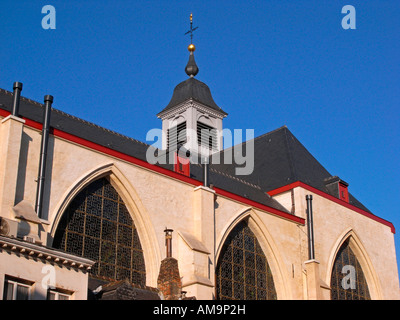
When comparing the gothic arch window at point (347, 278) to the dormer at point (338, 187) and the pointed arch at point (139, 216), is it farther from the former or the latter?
the pointed arch at point (139, 216)

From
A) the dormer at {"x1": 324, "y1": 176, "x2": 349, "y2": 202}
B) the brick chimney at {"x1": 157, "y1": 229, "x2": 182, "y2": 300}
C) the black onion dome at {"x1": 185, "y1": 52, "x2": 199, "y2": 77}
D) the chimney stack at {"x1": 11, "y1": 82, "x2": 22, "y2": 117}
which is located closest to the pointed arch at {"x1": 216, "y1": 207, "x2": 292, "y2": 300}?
the brick chimney at {"x1": 157, "y1": 229, "x2": 182, "y2": 300}

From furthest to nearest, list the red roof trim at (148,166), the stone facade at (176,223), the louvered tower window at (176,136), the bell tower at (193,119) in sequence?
the louvered tower window at (176,136) → the bell tower at (193,119) → the red roof trim at (148,166) → the stone facade at (176,223)

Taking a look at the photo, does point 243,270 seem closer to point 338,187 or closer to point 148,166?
point 148,166

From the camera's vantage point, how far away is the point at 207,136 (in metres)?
40.0

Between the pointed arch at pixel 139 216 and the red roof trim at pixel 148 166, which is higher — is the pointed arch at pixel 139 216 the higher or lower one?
the lower one

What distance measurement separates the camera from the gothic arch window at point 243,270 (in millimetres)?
23719

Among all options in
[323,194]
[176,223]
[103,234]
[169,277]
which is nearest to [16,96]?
[103,234]

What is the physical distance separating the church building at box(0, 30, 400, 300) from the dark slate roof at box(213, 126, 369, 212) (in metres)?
0.06

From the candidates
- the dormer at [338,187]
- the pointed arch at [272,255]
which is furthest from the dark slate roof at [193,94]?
the pointed arch at [272,255]

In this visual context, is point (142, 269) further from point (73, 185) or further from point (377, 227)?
point (377, 227)

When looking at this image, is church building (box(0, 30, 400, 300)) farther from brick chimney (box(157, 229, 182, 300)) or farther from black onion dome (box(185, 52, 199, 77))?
black onion dome (box(185, 52, 199, 77))

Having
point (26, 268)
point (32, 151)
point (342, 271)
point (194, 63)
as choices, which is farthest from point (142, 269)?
point (194, 63)

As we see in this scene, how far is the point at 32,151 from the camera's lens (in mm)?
19531

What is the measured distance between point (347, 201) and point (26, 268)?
676 inches
